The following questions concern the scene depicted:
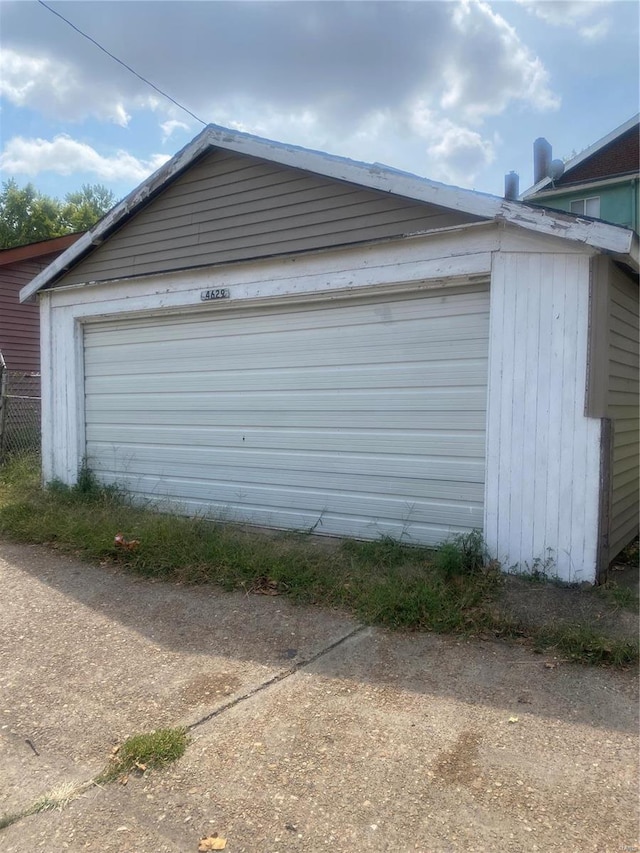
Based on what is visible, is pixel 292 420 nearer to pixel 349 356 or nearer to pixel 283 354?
pixel 283 354

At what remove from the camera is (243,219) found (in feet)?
21.9

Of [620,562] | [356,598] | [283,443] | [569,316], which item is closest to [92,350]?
[283,443]

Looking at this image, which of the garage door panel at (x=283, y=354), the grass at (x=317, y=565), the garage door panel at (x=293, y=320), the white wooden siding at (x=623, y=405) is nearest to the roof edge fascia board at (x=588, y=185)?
the white wooden siding at (x=623, y=405)

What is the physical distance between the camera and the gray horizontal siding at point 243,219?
576cm

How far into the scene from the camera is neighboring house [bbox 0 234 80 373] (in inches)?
538

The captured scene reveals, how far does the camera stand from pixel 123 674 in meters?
3.76

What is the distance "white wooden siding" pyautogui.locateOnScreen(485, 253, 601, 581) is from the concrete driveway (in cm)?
125

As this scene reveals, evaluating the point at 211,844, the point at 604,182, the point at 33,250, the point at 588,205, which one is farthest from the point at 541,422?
the point at 588,205

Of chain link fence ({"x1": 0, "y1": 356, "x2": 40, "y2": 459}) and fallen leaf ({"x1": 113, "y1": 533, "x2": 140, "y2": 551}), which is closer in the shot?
fallen leaf ({"x1": 113, "y1": 533, "x2": 140, "y2": 551})

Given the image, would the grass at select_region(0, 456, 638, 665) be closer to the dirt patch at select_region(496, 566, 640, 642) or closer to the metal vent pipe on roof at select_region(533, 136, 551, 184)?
the dirt patch at select_region(496, 566, 640, 642)

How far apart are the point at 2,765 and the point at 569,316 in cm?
452

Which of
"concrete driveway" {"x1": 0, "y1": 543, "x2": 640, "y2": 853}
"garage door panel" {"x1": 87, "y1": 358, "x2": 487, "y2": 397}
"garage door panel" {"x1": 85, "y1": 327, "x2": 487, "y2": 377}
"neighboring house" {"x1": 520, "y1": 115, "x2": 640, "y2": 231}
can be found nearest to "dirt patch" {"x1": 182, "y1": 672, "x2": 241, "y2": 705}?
"concrete driveway" {"x1": 0, "y1": 543, "x2": 640, "y2": 853}

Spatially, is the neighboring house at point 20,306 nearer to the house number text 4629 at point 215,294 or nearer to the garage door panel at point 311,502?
the garage door panel at point 311,502

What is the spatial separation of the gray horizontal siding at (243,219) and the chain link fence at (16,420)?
12.9ft
